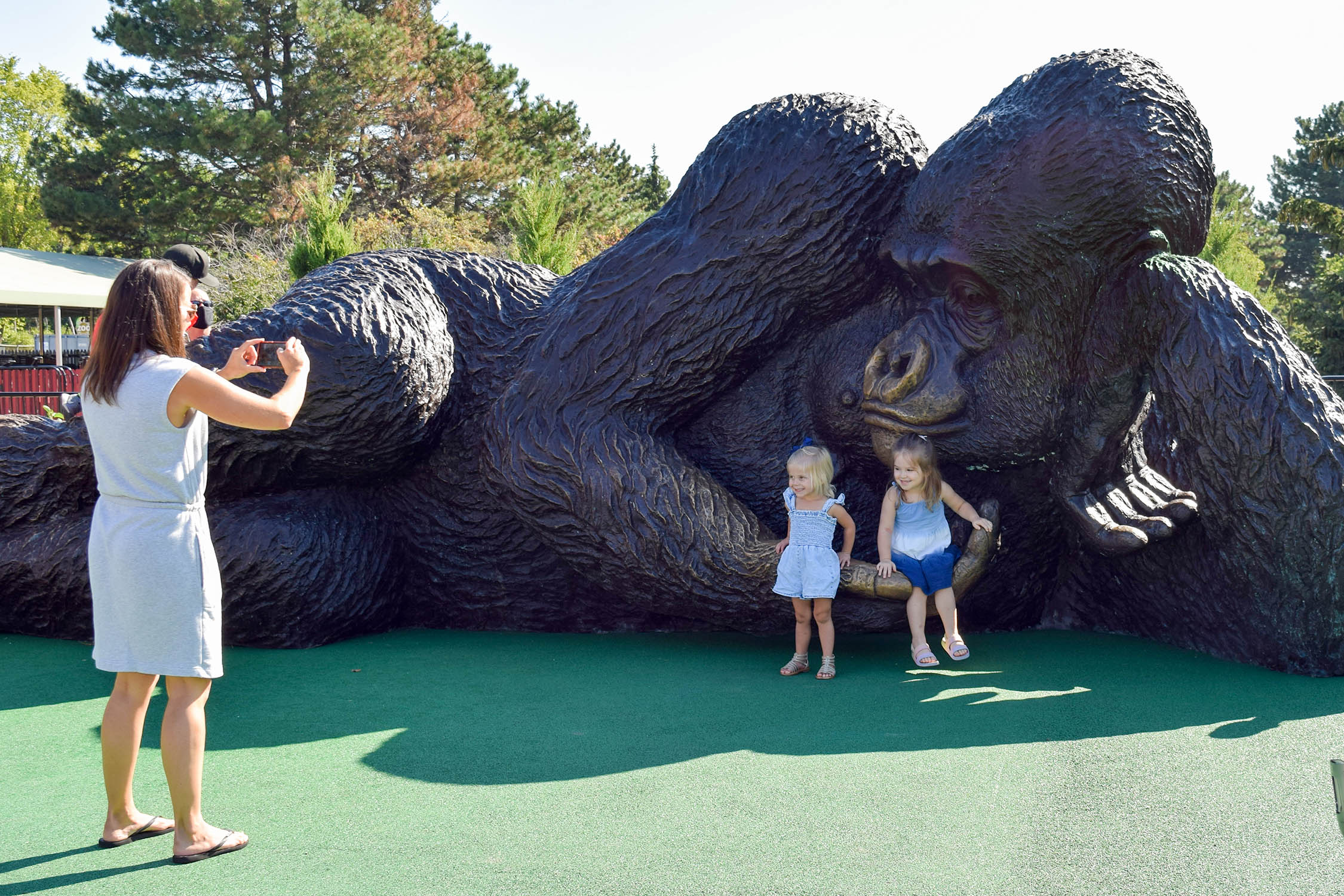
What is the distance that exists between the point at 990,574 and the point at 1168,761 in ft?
5.25

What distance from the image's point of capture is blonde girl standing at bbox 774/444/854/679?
13.0ft

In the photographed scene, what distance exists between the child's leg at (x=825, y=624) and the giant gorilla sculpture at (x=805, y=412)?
0.20 metres

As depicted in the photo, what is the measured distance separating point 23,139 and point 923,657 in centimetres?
4093

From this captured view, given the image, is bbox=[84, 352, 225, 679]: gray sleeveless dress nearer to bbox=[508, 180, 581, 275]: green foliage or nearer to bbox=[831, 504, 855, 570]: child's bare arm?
bbox=[831, 504, 855, 570]: child's bare arm

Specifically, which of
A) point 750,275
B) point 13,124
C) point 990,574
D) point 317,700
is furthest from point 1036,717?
point 13,124

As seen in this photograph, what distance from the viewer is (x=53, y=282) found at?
60.8 feet

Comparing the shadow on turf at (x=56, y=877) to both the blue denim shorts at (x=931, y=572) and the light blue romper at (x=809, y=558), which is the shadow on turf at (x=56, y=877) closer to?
the light blue romper at (x=809, y=558)

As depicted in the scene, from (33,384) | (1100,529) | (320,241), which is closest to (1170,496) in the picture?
(1100,529)

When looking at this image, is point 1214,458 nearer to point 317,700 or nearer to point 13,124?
point 317,700

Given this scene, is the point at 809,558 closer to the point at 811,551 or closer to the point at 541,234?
the point at 811,551

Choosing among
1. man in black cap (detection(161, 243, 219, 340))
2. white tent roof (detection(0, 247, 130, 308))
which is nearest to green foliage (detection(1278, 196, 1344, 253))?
man in black cap (detection(161, 243, 219, 340))

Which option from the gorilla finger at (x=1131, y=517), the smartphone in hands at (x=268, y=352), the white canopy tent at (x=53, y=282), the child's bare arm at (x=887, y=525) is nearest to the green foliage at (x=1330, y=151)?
the gorilla finger at (x=1131, y=517)

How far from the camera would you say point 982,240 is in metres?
3.89

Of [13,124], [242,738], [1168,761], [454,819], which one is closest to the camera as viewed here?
[454,819]
